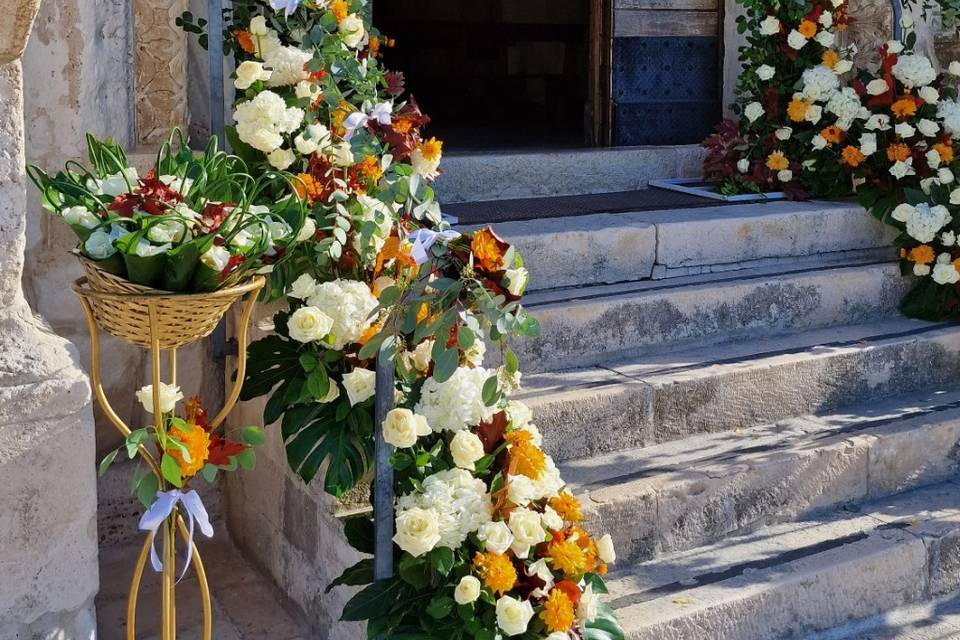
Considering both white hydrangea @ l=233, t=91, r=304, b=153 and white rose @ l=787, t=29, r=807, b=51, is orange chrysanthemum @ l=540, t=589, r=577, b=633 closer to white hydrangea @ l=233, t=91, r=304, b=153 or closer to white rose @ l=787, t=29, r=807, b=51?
white hydrangea @ l=233, t=91, r=304, b=153

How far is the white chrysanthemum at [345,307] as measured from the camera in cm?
Answer: 272

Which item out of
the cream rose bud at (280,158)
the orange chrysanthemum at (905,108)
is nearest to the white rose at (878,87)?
the orange chrysanthemum at (905,108)

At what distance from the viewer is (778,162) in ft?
16.1

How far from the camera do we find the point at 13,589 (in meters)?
2.48

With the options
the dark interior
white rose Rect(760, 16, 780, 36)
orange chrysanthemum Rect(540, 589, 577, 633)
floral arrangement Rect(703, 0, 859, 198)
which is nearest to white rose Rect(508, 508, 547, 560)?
orange chrysanthemum Rect(540, 589, 577, 633)

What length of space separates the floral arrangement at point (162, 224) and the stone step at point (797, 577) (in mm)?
1304

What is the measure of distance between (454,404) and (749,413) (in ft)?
4.90

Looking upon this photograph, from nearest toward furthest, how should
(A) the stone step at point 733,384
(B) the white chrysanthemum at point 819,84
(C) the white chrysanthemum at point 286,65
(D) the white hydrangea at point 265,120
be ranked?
(D) the white hydrangea at point 265,120
(C) the white chrysanthemum at point 286,65
(A) the stone step at point 733,384
(B) the white chrysanthemum at point 819,84

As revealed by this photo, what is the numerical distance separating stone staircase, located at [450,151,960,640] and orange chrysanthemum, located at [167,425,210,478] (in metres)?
1.14

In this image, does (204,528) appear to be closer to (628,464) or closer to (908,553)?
Answer: (628,464)

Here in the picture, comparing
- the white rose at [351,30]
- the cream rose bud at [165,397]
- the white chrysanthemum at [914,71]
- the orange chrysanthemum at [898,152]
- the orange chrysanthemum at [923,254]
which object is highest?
the white rose at [351,30]

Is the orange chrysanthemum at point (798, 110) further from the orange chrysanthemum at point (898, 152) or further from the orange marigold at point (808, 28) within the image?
the orange chrysanthemum at point (898, 152)

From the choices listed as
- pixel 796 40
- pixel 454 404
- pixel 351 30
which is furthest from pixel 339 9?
pixel 796 40

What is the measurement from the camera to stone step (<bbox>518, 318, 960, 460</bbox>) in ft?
11.4
